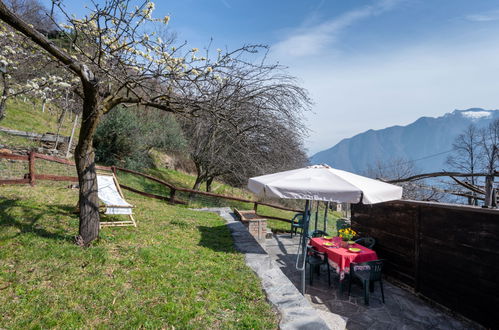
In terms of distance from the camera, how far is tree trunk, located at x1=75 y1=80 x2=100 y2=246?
12.0ft

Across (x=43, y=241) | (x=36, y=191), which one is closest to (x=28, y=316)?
(x=43, y=241)

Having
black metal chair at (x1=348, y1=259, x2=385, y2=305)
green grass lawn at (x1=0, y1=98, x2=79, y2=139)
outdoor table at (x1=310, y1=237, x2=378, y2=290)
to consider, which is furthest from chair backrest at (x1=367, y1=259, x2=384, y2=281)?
green grass lawn at (x1=0, y1=98, x2=79, y2=139)

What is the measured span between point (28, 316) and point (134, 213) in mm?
4188

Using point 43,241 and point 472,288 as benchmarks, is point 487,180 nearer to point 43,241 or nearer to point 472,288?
point 472,288

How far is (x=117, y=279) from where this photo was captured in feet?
10.1

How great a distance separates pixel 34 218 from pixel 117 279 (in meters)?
2.68

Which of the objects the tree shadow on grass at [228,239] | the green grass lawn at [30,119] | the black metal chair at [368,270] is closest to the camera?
the black metal chair at [368,270]

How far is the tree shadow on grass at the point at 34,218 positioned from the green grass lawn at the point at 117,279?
13 millimetres

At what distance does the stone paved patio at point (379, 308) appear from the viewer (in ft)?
12.3

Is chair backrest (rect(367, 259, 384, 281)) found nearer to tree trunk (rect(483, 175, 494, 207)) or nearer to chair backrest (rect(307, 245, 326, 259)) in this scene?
chair backrest (rect(307, 245, 326, 259))

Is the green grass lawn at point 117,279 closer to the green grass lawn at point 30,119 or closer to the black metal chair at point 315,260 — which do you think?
the black metal chair at point 315,260

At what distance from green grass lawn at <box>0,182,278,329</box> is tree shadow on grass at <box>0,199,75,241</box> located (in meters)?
0.01

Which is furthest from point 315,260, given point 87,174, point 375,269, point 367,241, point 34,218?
point 34,218

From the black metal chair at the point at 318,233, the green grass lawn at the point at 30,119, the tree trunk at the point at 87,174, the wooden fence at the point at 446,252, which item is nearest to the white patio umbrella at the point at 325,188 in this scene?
the wooden fence at the point at 446,252
